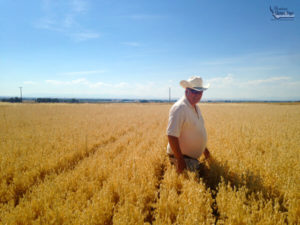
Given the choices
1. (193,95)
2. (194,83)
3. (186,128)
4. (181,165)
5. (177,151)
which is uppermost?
(194,83)

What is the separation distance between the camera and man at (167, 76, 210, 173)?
288 centimetres

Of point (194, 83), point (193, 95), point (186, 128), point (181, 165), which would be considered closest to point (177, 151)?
point (181, 165)

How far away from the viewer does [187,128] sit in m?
3.09

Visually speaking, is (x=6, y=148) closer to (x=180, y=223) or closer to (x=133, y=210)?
(x=133, y=210)

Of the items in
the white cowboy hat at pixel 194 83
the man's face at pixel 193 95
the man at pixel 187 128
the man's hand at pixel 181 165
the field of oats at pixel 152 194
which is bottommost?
the field of oats at pixel 152 194

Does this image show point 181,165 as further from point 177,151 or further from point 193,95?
point 193,95

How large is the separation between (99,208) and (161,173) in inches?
71.2

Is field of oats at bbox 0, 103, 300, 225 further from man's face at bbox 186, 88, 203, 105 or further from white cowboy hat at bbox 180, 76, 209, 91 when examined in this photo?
white cowboy hat at bbox 180, 76, 209, 91

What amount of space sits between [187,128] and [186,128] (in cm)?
2

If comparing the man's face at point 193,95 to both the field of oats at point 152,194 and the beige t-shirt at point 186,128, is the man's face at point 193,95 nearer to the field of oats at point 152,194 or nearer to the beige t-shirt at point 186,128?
the beige t-shirt at point 186,128

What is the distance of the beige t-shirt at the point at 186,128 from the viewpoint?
2.88 metres

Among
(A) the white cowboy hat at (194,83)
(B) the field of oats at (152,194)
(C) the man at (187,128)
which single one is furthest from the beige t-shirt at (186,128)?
(B) the field of oats at (152,194)

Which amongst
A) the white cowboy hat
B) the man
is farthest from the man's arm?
the white cowboy hat

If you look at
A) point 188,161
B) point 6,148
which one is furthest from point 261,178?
point 6,148
